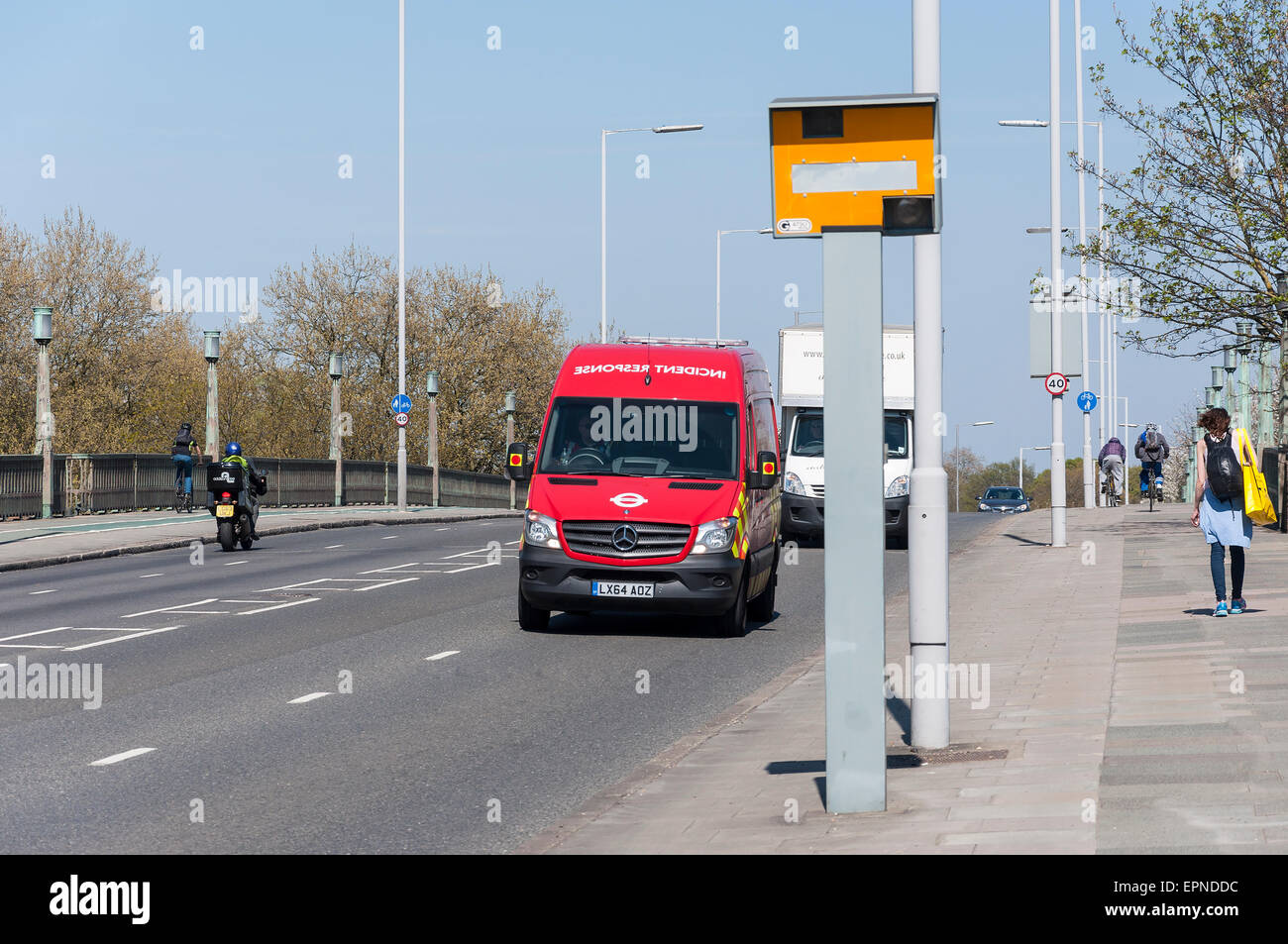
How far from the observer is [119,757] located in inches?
→ 345

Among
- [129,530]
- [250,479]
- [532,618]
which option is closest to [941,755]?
[532,618]

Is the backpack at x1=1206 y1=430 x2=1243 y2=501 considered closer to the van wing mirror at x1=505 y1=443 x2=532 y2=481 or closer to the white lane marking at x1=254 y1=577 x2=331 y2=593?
the van wing mirror at x1=505 y1=443 x2=532 y2=481

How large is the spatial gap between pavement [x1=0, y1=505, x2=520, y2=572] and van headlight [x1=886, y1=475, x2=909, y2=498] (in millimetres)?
12359

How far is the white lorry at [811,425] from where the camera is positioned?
26.0 meters

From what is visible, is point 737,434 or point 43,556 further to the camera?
point 43,556

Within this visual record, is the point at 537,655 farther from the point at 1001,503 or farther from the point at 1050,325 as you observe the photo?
the point at 1001,503

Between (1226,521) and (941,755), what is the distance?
7.11 meters

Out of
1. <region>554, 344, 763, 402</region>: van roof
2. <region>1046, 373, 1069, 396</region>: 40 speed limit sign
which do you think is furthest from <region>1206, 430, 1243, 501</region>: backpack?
<region>1046, 373, 1069, 396</region>: 40 speed limit sign

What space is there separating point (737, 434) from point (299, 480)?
107ft

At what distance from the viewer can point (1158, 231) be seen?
83.5ft

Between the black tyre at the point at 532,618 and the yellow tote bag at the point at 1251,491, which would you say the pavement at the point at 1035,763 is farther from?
the black tyre at the point at 532,618

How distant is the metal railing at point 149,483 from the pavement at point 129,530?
0.42 meters

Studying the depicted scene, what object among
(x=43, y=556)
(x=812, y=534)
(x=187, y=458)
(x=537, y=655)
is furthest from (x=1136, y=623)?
(x=187, y=458)
